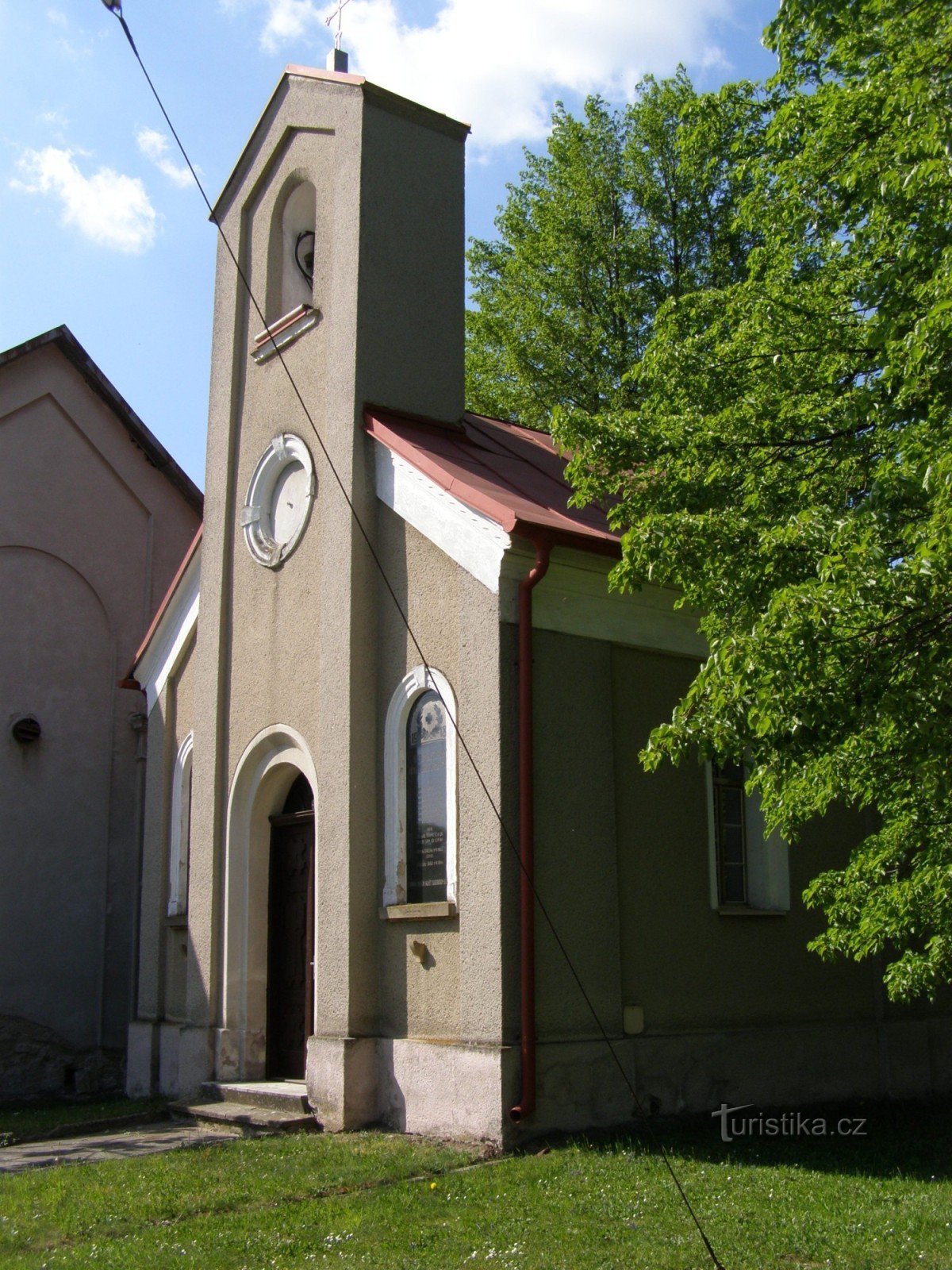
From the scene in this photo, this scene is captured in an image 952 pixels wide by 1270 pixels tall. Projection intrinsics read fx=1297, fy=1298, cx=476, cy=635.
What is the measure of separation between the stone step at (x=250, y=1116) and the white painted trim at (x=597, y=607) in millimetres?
4107

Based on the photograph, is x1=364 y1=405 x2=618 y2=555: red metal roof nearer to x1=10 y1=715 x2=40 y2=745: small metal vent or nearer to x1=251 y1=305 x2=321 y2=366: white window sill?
x1=251 y1=305 x2=321 y2=366: white window sill

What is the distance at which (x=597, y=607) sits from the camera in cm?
1003

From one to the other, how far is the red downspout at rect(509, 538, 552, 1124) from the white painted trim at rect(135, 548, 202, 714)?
518cm

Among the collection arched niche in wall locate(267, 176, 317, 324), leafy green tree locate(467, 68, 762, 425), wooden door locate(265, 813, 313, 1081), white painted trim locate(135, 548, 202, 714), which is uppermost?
leafy green tree locate(467, 68, 762, 425)

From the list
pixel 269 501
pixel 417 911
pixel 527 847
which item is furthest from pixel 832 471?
pixel 269 501

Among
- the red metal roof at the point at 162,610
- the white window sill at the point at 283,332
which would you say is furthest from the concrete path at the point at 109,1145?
the white window sill at the point at 283,332

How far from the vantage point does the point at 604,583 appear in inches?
394

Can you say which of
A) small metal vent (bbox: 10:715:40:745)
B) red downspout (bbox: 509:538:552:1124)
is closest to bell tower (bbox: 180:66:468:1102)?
red downspout (bbox: 509:538:552:1124)

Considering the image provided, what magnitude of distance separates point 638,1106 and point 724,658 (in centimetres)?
408

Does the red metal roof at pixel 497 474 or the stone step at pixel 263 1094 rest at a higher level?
the red metal roof at pixel 497 474

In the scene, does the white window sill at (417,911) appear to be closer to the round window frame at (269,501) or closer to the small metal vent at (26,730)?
the round window frame at (269,501)

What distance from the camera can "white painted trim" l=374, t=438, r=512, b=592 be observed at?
372 inches

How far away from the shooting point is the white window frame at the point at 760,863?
10680mm

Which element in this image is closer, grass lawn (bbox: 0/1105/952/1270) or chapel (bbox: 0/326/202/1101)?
grass lawn (bbox: 0/1105/952/1270)
